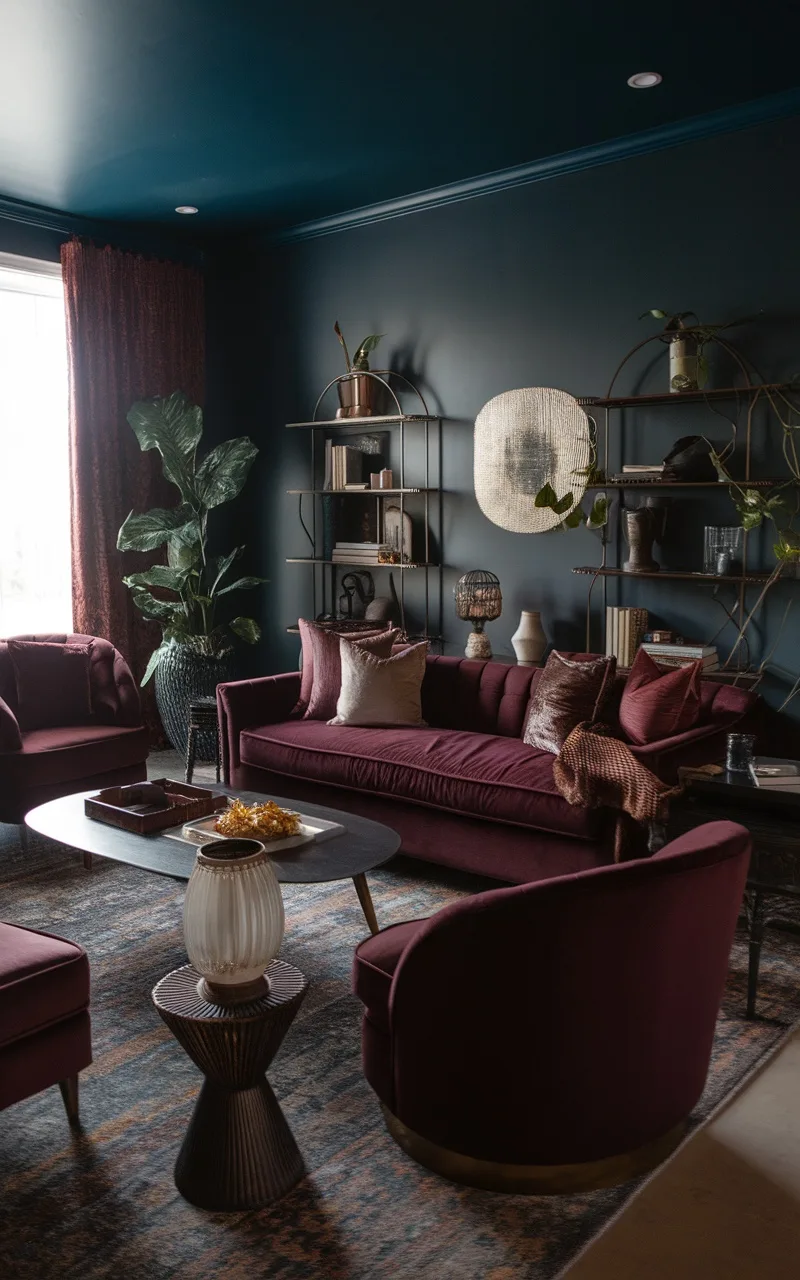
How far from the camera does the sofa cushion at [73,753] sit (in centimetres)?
422

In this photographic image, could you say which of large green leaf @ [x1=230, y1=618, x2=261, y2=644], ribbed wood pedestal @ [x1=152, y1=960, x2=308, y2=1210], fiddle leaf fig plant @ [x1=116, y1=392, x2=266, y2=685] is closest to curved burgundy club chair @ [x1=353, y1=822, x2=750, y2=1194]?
ribbed wood pedestal @ [x1=152, y1=960, x2=308, y2=1210]

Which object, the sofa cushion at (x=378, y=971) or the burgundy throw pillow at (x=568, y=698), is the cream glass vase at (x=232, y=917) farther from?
the burgundy throw pillow at (x=568, y=698)

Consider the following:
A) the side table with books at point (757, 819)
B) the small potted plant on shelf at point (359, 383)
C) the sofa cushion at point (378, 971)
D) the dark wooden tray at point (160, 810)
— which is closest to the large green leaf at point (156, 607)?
the small potted plant on shelf at point (359, 383)

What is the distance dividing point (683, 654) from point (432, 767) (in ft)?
3.92

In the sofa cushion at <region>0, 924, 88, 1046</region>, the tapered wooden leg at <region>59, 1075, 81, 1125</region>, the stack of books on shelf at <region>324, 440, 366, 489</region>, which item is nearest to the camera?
the sofa cushion at <region>0, 924, 88, 1046</region>

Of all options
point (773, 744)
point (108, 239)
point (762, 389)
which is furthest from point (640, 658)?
point (108, 239)

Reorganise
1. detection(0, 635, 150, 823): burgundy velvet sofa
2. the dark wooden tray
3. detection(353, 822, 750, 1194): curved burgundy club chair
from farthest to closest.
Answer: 1. detection(0, 635, 150, 823): burgundy velvet sofa
2. the dark wooden tray
3. detection(353, 822, 750, 1194): curved burgundy club chair

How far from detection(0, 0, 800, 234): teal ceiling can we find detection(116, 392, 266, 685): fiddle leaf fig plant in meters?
1.12

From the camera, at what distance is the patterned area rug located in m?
1.91

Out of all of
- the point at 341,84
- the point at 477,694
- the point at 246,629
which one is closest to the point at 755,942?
the point at 477,694

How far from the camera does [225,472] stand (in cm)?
559

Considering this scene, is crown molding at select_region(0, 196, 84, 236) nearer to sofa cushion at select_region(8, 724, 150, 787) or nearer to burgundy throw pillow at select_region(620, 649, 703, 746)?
sofa cushion at select_region(8, 724, 150, 787)

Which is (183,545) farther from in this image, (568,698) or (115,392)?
(568,698)

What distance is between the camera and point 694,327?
417 cm
